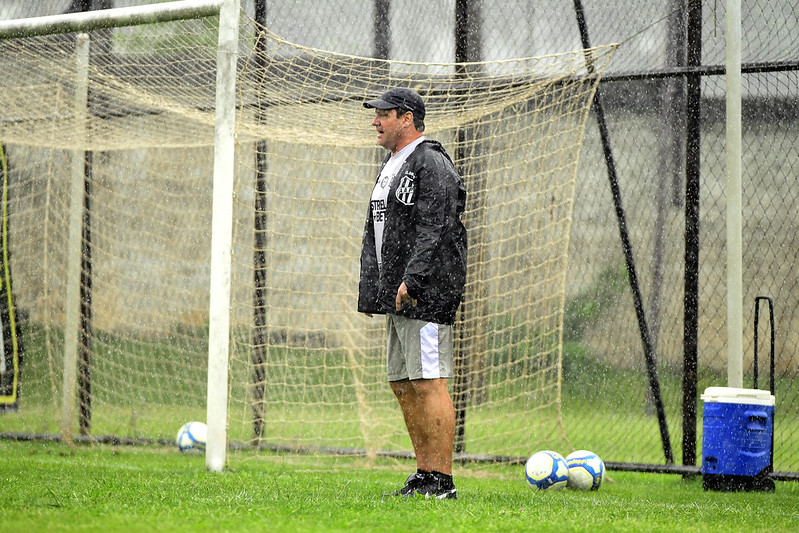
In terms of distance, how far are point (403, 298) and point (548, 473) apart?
5.03ft

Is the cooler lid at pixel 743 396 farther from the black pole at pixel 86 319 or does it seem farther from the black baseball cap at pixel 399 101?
the black pole at pixel 86 319

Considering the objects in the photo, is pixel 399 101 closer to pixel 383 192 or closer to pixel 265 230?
pixel 383 192

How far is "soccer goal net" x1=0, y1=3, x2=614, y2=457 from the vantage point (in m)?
6.19

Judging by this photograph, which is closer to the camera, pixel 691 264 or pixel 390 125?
pixel 390 125

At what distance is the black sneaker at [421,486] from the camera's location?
4.15 meters

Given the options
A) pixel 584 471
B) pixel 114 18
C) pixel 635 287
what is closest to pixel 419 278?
pixel 584 471

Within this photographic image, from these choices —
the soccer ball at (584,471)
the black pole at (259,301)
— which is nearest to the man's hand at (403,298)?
the soccer ball at (584,471)

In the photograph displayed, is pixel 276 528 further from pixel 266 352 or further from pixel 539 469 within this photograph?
pixel 266 352

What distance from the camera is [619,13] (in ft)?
21.1

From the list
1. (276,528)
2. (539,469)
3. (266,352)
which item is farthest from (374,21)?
(276,528)

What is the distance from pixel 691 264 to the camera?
235 inches

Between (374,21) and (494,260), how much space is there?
2273 millimetres

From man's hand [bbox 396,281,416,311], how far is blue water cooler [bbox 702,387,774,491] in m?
2.19

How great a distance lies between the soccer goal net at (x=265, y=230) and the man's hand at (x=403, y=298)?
5.76 ft
